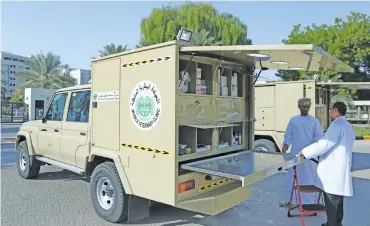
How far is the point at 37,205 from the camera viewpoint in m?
5.26

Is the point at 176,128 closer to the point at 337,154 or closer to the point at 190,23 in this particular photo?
the point at 337,154

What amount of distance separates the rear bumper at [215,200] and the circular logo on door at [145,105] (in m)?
1.02

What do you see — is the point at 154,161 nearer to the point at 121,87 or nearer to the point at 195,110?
the point at 195,110

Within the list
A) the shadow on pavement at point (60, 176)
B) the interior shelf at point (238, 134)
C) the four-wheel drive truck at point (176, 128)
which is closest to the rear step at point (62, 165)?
the four-wheel drive truck at point (176, 128)

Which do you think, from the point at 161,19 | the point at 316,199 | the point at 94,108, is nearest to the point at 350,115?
the point at 161,19

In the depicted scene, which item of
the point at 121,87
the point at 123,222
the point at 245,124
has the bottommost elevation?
the point at 123,222

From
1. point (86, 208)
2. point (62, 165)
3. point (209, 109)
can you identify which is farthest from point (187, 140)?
point (62, 165)

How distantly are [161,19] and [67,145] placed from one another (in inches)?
1113

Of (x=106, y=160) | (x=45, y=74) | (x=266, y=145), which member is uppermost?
(x=45, y=74)

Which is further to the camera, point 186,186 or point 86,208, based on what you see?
point 86,208

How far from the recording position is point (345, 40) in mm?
31578

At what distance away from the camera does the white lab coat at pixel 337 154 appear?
4027 mm

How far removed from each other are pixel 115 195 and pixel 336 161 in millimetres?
2904

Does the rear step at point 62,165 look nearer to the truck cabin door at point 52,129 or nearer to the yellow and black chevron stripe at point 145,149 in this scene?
the truck cabin door at point 52,129
